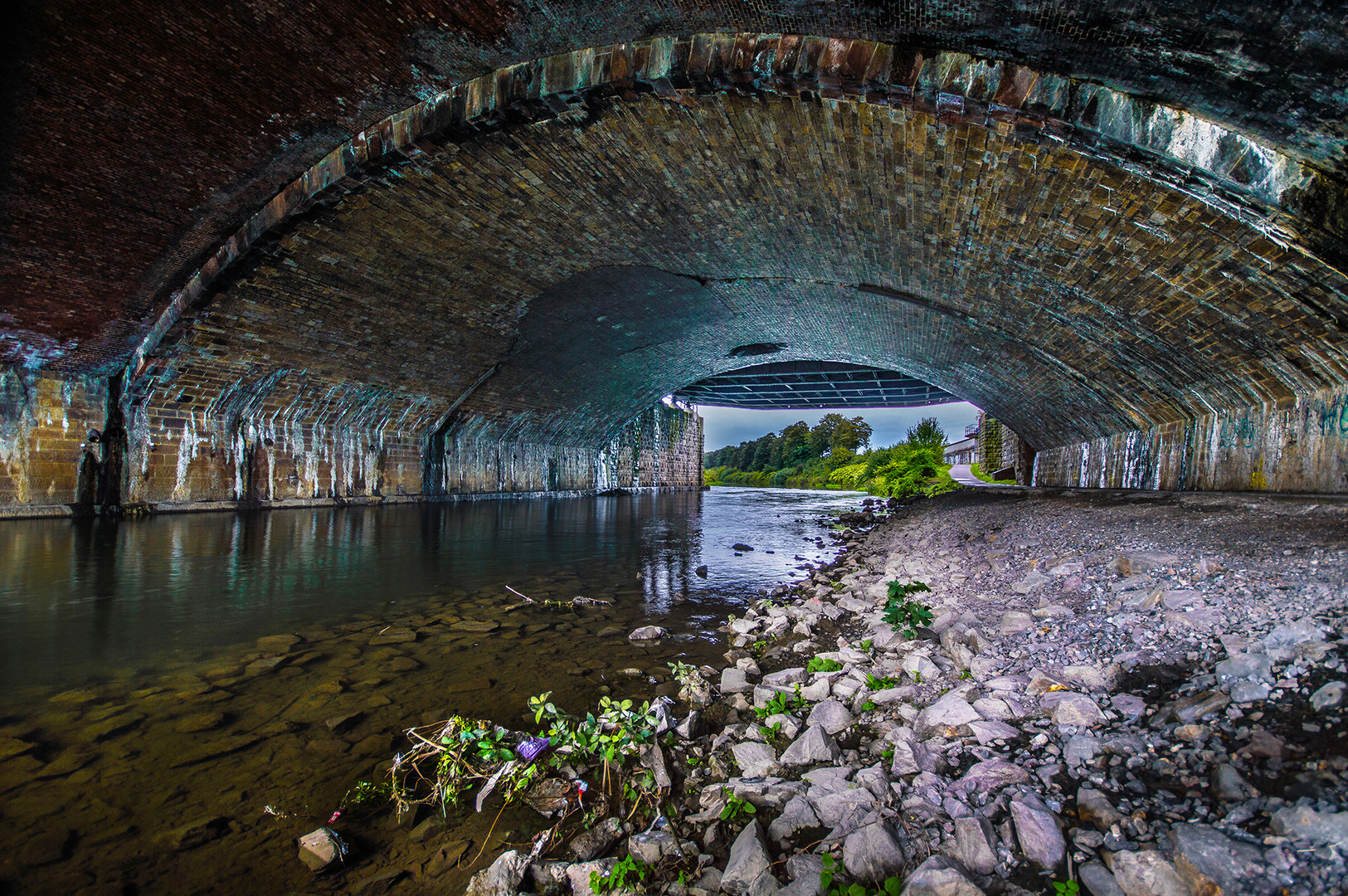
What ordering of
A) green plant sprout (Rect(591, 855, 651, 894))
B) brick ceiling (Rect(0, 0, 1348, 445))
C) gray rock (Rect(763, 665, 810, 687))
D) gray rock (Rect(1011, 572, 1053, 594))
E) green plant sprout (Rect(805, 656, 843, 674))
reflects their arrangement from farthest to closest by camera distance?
brick ceiling (Rect(0, 0, 1348, 445)), gray rock (Rect(1011, 572, 1053, 594)), green plant sprout (Rect(805, 656, 843, 674)), gray rock (Rect(763, 665, 810, 687)), green plant sprout (Rect(591, 855, 651, 894))

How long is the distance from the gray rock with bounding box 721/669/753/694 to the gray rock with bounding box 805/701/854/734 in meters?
0.54

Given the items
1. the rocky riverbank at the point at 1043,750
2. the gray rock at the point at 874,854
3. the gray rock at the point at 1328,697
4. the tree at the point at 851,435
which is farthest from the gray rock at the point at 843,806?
the tree at the point at 851,435

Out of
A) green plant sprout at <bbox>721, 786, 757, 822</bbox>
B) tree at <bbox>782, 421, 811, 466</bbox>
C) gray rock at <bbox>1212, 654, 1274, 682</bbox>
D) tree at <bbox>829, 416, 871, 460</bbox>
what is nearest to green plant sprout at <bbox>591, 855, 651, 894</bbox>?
green plant sprout at <bbox>721, 786, 757, 822</bbox>

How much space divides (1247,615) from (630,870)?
296 centimetres

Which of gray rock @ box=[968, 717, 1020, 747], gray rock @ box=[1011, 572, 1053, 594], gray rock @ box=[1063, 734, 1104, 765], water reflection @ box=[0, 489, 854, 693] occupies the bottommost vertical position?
water reflection @ box=[0, 489, 854, 693]

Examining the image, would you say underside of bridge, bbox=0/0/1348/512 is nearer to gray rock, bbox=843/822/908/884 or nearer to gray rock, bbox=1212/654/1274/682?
gray rock, bbox=1212/654/1274/682

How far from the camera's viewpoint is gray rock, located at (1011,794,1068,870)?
176 centimetres

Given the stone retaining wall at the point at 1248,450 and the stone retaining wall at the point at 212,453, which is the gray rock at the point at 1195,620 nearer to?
the stone retaining wall at the point at 1248,450

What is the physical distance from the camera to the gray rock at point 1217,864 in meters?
1.48

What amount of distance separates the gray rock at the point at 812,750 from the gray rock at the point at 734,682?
76 cm

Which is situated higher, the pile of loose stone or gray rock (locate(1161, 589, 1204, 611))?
gray rock (locate(1161, 589, 1204, 611))

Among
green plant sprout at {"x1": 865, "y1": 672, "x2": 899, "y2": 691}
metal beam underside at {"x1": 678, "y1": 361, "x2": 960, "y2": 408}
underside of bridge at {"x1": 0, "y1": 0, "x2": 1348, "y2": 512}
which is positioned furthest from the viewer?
metal beam underside at {"x1": 678, "y1": 361, "x2": 960, "y2": 408}

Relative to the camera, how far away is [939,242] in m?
8.16

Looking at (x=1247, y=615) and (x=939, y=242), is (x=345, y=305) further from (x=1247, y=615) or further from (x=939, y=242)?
(x=1247, y=615)
